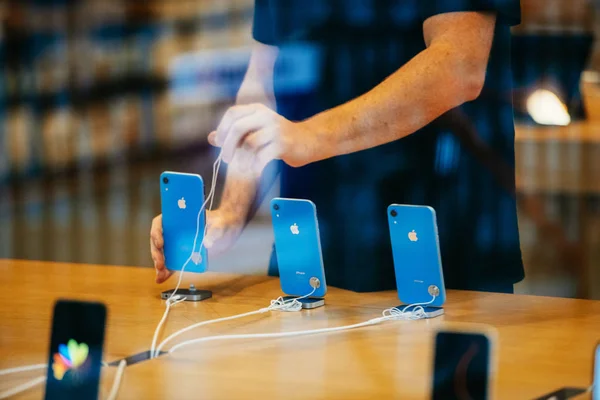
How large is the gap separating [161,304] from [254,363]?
545 mm

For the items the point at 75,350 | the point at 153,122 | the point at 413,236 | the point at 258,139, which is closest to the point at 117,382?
the point at 75,350

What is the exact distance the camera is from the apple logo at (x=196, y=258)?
7.27 ft

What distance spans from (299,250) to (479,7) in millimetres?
632

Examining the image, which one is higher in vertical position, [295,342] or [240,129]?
[240,129]

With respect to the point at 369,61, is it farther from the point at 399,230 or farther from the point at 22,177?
the point at 22,177

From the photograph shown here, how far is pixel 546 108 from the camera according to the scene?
252 centimetres

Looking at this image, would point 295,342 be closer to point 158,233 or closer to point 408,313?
point 408,313

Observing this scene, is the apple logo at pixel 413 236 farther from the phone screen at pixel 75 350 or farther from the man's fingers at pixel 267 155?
the phone screen at pixel 75 350

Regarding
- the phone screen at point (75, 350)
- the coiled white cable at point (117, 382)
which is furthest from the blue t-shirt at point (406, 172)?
the phone screen at point (75, 350)

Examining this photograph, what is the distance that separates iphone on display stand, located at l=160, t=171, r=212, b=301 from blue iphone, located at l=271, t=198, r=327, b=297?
0.53 ft

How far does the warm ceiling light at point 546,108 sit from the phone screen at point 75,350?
4.56 feet

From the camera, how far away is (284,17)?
266cm

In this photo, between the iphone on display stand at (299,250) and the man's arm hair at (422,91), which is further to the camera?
the man's arm hair at (422,91)

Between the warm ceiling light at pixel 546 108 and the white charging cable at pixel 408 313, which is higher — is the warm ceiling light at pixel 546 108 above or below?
above
